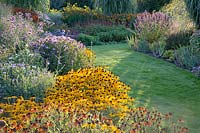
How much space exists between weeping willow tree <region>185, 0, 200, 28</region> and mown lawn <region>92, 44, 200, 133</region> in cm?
223

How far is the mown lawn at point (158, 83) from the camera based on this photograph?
25.6 feet

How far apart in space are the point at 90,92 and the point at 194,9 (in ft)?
25.6

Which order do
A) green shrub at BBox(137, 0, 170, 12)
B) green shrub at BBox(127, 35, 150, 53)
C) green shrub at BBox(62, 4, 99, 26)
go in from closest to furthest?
1. green shrub at BBox(127, 35, 150, 53)
2. green shrub at BBox(62, 4, 99, 26)
3. green shrub at BBox(137, 0, 170, 12)

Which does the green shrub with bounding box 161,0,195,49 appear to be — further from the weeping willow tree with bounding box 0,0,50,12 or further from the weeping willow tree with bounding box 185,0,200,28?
the weeping willow tree with bounding box 0,0,50,12

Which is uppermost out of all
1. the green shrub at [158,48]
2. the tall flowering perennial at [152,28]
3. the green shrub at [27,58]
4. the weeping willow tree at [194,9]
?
the weeping willow tree at [194,9]

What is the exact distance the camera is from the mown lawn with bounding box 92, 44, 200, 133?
782cm

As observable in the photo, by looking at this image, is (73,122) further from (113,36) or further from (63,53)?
(113,36)

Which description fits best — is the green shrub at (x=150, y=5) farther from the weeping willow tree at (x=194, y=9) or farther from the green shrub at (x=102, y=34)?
the weeping willow tree at (x=194, y=9)

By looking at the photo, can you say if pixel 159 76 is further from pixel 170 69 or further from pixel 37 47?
pixel 37 47

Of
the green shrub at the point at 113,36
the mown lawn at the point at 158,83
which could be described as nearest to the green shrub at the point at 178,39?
the mown lawn at the point at 158,83

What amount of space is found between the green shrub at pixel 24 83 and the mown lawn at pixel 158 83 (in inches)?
67.5

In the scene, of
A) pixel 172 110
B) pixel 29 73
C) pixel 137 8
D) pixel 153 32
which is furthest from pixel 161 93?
pixel 137 8

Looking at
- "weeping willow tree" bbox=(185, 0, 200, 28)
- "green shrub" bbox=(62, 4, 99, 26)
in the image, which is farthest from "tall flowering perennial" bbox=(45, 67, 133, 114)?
"green shrub" bbox=(62, 4, 99, 26)

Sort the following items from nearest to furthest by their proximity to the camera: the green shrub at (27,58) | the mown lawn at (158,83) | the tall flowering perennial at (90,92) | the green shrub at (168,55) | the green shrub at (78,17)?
the tall flowering perennial at (90,92), the mown lawn at (158,83), the green shrub at (27,58), the green shrub at (168,55), the green shrub at (78,17)
